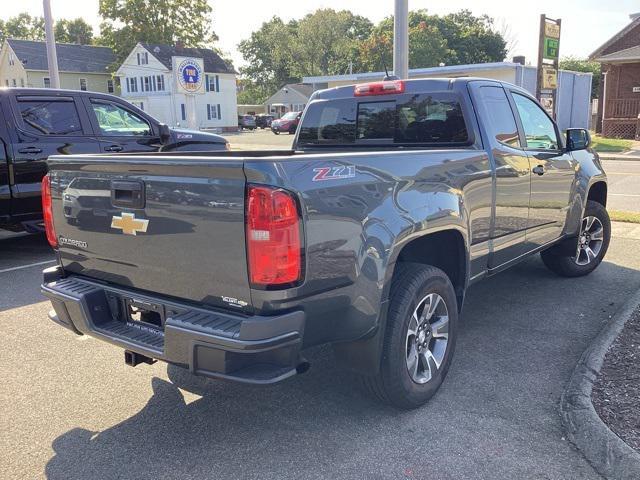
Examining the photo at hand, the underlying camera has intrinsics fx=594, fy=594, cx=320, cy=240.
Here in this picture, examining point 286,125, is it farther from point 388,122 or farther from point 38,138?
point 388,122

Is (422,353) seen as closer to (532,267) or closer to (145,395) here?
(145,395)

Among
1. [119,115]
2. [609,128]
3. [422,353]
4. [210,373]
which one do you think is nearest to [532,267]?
[422,353]

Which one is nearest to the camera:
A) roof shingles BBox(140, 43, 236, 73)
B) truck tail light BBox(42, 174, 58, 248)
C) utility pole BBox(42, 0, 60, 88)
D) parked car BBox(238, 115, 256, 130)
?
truck tail light BBox(42, 174, 58, 248)

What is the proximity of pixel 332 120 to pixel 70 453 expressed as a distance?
3200 mm

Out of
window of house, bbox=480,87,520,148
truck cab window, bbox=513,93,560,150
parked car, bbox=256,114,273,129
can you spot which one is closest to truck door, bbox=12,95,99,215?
window of house, bbox=480,87,520,148

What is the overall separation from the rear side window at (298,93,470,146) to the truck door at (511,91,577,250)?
82 centimetres

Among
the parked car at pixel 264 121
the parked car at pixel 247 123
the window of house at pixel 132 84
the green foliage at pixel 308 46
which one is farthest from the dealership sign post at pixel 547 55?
the green foliage at pixel 308 46

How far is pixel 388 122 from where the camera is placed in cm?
468

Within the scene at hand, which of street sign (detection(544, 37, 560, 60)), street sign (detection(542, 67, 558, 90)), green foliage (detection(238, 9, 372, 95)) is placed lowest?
street sign (detection(542, 67, 558, 90))

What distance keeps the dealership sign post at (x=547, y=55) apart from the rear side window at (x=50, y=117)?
1062 centimetres

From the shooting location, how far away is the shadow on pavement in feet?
9.66

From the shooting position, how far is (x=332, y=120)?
5.03m

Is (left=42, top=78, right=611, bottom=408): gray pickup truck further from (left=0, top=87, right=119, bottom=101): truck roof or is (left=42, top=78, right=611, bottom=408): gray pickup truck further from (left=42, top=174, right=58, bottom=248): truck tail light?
(left=0, top=87, right=119, bottom=101): truck roof

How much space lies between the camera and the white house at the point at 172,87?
52156 mm
